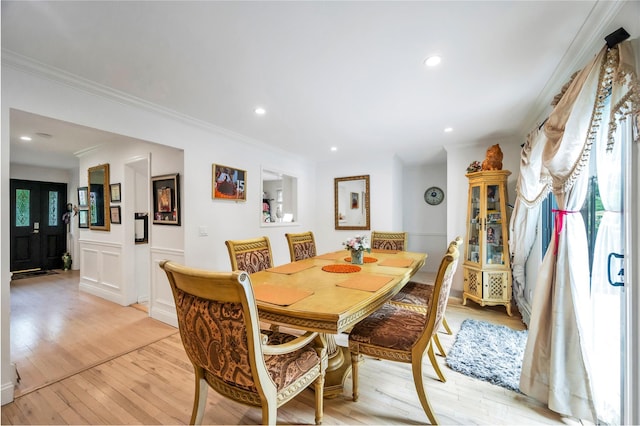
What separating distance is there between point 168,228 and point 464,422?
10.6 feet

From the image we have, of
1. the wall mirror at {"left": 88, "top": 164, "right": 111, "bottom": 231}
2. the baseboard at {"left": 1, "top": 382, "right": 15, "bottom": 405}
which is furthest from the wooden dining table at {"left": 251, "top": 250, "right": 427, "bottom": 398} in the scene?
the wall mirror at {"left": 88, "top": 164, "right": 111, "bottom": 231}

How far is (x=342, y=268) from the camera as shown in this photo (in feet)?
7.19

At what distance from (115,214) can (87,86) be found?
221 cm

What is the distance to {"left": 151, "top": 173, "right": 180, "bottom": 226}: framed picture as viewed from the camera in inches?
114

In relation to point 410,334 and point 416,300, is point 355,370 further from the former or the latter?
point 416,300

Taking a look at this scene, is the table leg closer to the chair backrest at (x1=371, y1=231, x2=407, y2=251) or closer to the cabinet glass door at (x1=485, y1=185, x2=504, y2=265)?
the chair backrest at (x1=371, y1=231, x2=407, y2=251)

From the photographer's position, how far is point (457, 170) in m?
3.86

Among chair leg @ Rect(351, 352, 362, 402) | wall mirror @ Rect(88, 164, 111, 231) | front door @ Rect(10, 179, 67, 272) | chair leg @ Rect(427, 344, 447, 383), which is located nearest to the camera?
chair leg @ Rect(351, 352, 362, 402)

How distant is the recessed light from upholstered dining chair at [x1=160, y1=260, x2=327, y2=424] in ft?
5.87

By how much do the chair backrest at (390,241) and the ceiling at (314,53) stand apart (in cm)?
150

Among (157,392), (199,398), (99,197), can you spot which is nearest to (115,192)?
(99,197)

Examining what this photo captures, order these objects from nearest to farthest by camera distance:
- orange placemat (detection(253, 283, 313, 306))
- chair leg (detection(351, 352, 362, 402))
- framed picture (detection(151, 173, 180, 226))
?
orange placemat (detection(253, 283, 313, 306)) < chair leg (detection(351, 352, 362, 402)) < framed picture (detection(151, 173, 180, 226))

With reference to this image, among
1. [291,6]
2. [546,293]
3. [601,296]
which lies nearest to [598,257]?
[601,296]

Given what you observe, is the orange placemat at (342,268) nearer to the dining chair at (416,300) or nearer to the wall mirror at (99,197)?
the dining chair at (416,300)
